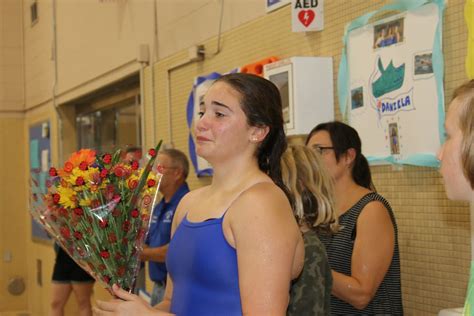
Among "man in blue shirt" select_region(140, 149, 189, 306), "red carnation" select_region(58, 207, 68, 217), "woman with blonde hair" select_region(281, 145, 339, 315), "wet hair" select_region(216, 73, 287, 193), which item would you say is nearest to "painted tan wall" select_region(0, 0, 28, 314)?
"man in blue shirt" select_region(140, 149, 189, 306)

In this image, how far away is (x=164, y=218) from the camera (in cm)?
438

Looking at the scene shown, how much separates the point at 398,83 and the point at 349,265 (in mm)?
854

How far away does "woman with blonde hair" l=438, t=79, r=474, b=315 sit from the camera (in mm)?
1434

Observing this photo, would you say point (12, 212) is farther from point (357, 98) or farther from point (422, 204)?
point (422, 204)

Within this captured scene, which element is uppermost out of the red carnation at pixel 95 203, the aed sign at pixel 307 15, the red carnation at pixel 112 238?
the aed sign at pixel 307 15

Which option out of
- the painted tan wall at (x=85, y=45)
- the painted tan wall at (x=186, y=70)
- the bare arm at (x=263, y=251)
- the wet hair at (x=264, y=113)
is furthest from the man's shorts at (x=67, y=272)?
the bare arm at (x=263, y=251)

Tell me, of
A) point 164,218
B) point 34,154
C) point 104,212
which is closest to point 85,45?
point 34,154

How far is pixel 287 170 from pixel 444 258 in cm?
89

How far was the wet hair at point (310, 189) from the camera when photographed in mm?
2459

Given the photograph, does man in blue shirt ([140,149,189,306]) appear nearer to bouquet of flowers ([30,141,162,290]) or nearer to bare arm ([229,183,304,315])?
bouquet of flowers ([30,141,162,290])

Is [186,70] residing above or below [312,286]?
above

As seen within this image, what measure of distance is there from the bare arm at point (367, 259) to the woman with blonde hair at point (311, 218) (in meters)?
0.17

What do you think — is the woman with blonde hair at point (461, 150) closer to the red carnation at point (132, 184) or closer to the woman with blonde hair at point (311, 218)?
the woman with blonde hair at point (311, 218)

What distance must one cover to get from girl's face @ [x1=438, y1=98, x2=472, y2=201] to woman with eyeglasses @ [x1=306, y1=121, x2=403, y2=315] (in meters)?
1.13
